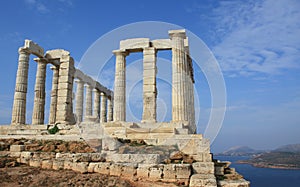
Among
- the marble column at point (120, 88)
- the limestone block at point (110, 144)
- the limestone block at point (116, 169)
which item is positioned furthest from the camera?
the marble column at point (120, 88)

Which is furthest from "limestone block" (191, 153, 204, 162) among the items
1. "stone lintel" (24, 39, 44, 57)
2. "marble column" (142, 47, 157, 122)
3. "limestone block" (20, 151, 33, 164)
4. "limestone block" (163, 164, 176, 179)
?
"stone lintel" (24, 39, 44, 57)

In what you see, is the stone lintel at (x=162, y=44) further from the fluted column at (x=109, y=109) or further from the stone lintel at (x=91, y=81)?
the fluted column at (x=109, y=109)

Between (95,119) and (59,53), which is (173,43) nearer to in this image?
(59,53)

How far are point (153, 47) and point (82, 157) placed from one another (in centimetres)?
A: 1311

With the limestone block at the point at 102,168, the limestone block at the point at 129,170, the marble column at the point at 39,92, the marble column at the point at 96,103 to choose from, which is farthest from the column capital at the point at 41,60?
the limestone block at the point at 129,170

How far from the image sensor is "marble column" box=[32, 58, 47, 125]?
24984mm

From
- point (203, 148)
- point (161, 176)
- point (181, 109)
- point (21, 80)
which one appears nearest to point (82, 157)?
point (161, 176)

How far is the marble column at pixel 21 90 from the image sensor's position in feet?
74.9

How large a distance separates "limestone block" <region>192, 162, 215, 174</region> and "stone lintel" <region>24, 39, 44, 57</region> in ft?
65.4

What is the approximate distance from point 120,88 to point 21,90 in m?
9.54

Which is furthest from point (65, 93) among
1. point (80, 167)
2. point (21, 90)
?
point (80, 167)

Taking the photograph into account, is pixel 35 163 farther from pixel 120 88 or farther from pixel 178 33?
pixel 178 33

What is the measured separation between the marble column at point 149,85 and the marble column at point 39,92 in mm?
11198

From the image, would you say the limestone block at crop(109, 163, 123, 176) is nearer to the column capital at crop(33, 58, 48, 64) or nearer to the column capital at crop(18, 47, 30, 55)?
the column capital at crop(18, 47, 30, 55)
